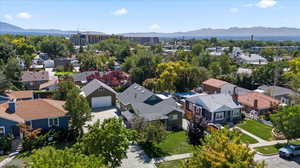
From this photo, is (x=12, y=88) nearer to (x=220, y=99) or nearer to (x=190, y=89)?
(x=190, y=89)

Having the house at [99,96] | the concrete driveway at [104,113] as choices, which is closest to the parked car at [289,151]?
the concrete driveway at [104,113]

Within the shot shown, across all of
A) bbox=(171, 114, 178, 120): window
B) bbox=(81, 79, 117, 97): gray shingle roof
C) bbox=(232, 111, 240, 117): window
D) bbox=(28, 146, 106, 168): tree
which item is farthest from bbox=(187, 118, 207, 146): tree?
bbox=(81, 79, 117, 97): gray shingle roof

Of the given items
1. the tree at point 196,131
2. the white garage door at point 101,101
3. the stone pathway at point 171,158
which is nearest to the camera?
the stone pathway at point 171,158

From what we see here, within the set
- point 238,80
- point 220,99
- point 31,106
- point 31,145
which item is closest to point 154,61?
point 238,80

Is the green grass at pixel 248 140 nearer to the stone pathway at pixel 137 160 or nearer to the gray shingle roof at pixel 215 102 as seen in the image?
the gray shingle roof at pixel 215 102

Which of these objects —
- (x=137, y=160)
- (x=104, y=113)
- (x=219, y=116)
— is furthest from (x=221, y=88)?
(x=137, y=160)

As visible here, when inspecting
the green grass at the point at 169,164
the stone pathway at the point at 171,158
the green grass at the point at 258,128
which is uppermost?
the green grass at the point at 258,128

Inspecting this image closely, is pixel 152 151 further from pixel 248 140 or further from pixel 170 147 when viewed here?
pixel 248 140
